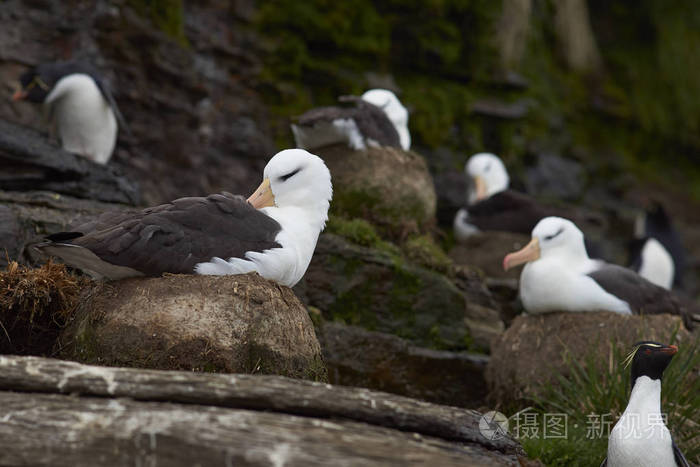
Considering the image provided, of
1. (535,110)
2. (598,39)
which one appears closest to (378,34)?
(535,110)

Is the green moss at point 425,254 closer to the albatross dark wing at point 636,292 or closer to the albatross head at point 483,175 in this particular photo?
the albatross dark wing at point 636,292

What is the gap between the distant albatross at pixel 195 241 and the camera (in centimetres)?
451

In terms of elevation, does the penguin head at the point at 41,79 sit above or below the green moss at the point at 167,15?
below

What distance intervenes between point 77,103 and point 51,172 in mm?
1648

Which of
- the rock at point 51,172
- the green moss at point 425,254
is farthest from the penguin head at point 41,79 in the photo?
the green moss at point 425,254

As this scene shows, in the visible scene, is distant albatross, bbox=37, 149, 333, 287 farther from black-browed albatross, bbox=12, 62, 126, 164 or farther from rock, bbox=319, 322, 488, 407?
black-browed albatross, bbox=12, 62, 126, 164

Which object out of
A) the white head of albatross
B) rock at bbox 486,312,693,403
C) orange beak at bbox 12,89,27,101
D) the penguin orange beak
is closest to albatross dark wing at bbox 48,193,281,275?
rock at bbox 486,312,693,403

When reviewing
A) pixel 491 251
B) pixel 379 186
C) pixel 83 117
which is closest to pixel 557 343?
pixel 379 186

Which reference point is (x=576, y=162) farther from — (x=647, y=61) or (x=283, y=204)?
(x=283, y=204)

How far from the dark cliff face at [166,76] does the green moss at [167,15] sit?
0.01 m

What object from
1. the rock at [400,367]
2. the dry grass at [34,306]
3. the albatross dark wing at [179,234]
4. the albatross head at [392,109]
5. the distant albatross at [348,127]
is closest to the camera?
the albatross dark wing at [179,234]

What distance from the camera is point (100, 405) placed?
357cm

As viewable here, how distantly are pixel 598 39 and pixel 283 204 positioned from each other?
1112 centimetres

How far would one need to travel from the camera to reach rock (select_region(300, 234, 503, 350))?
736 centimetres
